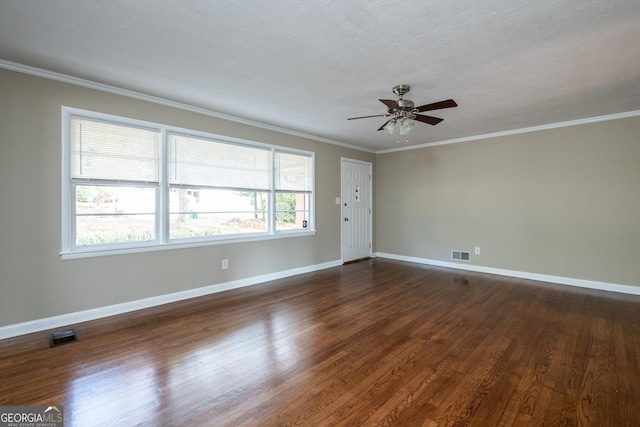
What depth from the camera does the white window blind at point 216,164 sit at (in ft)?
12.3

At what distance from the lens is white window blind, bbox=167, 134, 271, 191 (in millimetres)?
3764

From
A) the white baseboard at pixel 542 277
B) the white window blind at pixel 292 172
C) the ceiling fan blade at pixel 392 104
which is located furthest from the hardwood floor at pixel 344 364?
the ceiling fan blade at pixel 392 104

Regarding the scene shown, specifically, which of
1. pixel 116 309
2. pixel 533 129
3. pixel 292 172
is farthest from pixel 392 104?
pixel 116 309

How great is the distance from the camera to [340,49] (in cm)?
240

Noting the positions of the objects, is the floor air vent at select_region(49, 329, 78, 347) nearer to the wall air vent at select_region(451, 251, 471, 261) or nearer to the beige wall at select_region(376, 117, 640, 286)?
the beige wall at select_region(376, 117, 640, 286)

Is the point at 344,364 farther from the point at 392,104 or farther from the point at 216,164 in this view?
the point at 216,164

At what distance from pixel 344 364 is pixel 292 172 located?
3.49 meters

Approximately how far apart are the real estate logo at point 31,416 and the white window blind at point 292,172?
3623 mm

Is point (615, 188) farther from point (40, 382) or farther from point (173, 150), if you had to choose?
point (40, 382)

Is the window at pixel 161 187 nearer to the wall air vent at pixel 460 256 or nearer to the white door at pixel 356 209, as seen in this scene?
the white door at pixel 356 209

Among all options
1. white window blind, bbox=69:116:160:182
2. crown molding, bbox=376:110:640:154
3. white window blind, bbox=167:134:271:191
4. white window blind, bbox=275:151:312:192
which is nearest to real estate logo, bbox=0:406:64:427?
white window blind, bbox=69:116:160:182

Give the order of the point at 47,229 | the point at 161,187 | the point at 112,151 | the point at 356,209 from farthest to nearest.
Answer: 1. the point at 356,209
2. the point at 161,187
3. the point at 112,151
4. the point at 47,229

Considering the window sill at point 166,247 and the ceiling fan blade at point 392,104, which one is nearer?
the ceiling fan blade at point 392,104

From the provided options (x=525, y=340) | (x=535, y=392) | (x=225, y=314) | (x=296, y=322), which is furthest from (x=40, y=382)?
(x=525, y=340)
